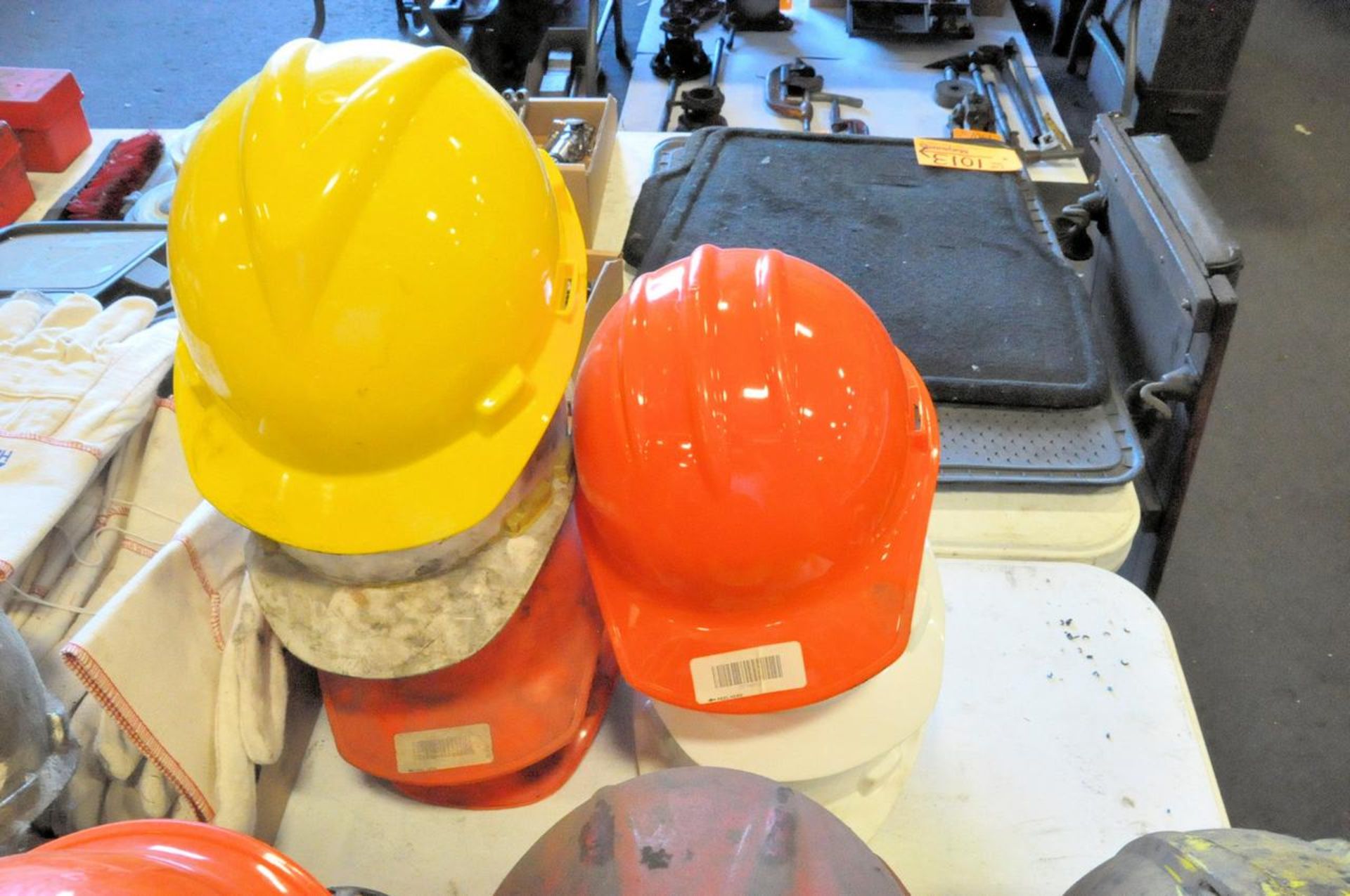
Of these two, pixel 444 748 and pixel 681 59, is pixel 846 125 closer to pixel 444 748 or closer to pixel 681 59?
pixel 681 59

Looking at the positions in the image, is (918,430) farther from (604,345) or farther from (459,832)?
(459,832)

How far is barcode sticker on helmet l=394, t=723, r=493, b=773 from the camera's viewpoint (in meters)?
0.76

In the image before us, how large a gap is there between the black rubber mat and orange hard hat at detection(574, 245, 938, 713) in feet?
1.45

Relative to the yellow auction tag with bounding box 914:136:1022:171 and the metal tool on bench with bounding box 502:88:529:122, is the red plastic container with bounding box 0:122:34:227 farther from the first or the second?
the yellow auction tag with bounding box 914:136:1022:171

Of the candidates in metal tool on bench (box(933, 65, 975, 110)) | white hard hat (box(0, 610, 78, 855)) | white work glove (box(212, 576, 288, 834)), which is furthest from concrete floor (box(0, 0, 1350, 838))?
white hard hat (box(0, 610, 78, 855))

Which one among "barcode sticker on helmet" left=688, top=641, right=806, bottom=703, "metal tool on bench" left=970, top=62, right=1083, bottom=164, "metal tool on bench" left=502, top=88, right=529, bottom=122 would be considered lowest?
"metal tool on bench" left=970, top=62, right=1083, bottom=164

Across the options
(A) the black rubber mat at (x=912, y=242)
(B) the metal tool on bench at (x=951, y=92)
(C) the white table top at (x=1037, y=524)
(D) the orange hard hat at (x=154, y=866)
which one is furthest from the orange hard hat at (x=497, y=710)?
(B) the metal tool on bench at (x=951, y=92)

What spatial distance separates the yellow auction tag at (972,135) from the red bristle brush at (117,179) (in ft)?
4.43

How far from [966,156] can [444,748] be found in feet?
4.04

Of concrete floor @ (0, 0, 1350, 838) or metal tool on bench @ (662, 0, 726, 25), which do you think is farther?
metal tool on bench @ (662, 0, 726, 25)

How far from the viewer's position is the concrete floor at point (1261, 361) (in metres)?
1.43

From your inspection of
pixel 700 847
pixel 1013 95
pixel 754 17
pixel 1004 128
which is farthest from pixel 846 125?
pixel 700 847

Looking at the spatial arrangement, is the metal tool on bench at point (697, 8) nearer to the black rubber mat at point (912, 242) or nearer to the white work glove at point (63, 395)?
the black rubber mat at point (912, 242)

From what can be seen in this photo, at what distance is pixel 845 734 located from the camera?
747 mm
